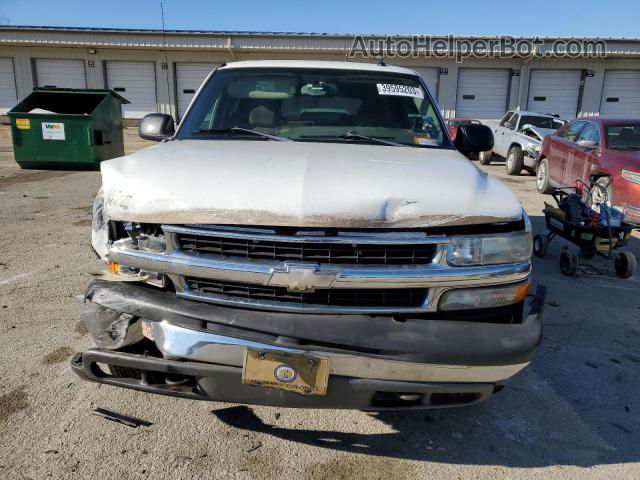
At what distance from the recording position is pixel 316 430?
2.56 m

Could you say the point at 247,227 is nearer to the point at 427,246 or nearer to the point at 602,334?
the point at 427,246

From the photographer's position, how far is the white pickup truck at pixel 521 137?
12438 mm

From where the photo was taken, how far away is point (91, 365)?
6.93ft

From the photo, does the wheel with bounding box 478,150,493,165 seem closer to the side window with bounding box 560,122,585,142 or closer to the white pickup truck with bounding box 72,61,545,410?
the side window with bounding box 560,122,585,142

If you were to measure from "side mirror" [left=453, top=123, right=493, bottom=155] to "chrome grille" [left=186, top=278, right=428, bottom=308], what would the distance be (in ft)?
5.98

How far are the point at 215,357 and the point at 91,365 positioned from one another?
1.94 ft

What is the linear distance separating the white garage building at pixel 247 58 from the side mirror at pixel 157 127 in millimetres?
20641

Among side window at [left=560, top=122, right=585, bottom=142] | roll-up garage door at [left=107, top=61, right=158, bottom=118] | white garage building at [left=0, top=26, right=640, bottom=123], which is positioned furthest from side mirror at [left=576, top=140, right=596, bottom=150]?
roll-up garage door at [left=107, top=61, right=158, bottom=118]

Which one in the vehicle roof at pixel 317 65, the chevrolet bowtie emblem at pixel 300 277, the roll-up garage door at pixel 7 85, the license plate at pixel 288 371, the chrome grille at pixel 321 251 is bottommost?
the license plate at pixel 288 371

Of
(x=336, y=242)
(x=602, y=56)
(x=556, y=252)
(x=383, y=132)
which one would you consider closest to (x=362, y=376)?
(x=336, y=242)

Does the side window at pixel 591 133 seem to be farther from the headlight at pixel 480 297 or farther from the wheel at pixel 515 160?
the headlight at pixel 480 297

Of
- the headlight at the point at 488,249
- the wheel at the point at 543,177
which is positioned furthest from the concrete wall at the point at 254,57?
the headlight at the point at 488,249

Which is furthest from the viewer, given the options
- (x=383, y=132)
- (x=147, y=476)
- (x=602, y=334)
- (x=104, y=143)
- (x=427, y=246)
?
(x=104, y=143)

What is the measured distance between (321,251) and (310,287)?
0.51 feet
